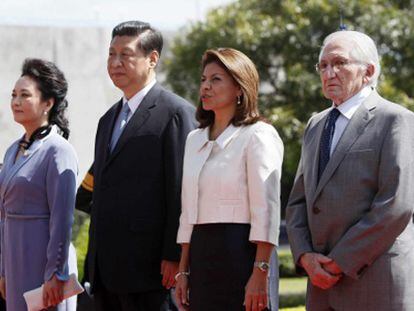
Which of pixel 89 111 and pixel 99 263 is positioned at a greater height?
pixel 89 111

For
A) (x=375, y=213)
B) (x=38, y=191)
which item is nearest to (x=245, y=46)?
(x=38, y=191)

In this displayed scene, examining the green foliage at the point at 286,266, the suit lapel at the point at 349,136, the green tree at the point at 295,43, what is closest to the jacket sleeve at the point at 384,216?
the suit lapel at the point at 349,136

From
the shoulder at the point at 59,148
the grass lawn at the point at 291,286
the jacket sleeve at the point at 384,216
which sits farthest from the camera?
the grass lawn at the point at 291,286

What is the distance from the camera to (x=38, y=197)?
229 inches

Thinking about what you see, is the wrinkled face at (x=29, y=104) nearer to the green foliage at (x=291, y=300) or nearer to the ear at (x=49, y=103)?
the ear at (x=49, y=103)

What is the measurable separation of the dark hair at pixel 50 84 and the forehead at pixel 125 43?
598mm

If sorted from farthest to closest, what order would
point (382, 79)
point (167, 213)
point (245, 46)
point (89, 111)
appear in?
point (245, 46), point (382, 79), point (89, 111), point (167, 213)

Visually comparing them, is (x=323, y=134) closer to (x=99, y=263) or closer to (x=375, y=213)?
(x=375, y=213)

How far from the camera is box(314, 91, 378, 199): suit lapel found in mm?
4699

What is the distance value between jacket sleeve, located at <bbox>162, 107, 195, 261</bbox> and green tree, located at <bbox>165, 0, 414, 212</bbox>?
1194cm

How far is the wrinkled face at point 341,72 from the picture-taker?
4758mm

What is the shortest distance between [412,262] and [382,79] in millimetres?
13175

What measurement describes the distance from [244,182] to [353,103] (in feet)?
2.19

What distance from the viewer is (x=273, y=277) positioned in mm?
4953
